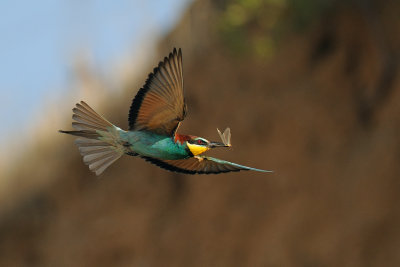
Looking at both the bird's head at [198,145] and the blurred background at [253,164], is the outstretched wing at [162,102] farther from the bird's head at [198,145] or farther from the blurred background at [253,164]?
the blurred background at [253,164]

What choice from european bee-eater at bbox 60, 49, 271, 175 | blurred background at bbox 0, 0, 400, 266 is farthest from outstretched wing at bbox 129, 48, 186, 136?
blurred background at bbox 0, 0, 400, 266

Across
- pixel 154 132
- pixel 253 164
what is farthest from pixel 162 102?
pixel 253 164

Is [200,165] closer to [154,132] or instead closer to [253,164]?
[154,132]

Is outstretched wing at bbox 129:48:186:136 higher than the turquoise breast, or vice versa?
outstretched wing at bbox 129:48:186:136

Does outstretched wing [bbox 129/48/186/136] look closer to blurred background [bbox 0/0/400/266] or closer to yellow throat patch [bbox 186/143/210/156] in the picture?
yellow throat patch [bbox 186/143/210/156]

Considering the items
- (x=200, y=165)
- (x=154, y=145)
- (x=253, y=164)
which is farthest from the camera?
(x=253, y=164)

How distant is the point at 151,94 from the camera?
3.88ft

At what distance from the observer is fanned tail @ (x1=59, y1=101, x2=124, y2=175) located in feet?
3.70

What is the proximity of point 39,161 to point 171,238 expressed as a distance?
1570 mm

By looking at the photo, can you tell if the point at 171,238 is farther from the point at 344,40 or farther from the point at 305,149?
the point at 344,40

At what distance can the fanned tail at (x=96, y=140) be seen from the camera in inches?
44.4

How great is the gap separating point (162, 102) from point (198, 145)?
100 mm

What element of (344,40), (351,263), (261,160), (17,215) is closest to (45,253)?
(17,215)

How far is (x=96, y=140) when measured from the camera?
118 cm
